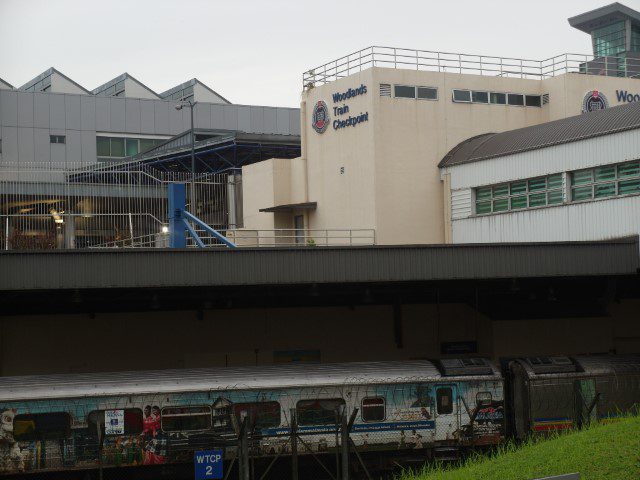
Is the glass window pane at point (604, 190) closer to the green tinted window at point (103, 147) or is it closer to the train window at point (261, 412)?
the train window at point (261, 412)

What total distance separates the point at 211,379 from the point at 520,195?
1934cm

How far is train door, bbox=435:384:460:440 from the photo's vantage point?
21844mm

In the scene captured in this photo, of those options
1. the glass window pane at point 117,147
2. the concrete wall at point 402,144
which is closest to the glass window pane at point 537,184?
the concrete wall at point 402,144

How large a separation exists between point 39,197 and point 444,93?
75.3 feet

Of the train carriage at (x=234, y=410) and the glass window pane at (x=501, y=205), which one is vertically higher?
the glass window pane at (x=501, y=205)

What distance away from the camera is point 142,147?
3034 inches

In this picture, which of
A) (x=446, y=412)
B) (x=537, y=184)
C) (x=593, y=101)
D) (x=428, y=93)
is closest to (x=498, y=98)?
(x=428, y=93)

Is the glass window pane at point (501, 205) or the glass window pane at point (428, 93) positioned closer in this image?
the glass window pane at point (501, 205)

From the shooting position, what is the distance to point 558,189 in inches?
1367

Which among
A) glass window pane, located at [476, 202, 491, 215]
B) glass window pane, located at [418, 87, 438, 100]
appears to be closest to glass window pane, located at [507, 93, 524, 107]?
glass window pane, located at [418, 87, 438, 100]

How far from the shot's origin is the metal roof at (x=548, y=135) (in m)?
33.2

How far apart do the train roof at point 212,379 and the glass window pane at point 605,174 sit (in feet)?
41.8

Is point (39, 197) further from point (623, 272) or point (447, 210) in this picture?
point (623, 272)

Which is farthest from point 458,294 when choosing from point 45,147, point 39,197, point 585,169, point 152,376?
point 45,147
